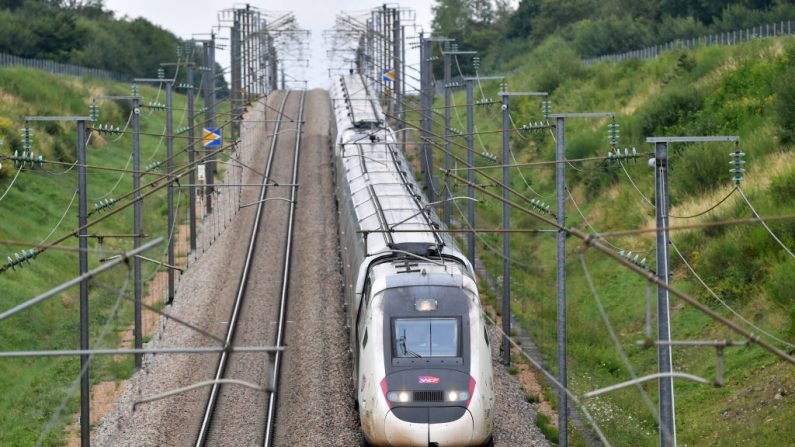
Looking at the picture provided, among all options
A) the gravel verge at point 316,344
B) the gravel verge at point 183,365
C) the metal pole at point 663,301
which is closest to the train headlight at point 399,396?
the gravel verge at point 316,344

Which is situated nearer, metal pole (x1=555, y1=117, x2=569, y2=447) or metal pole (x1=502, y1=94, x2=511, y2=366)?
metal pole (x1=555, y1=117, x2=569, y2=447)

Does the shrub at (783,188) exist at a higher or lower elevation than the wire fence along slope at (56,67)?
lower

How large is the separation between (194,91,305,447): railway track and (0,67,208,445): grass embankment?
2.89 meters

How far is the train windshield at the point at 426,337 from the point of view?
19953 millimetres

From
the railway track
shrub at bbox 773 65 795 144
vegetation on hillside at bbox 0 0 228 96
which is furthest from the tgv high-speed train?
vegetation on hillside at bbox 0 0 228 96

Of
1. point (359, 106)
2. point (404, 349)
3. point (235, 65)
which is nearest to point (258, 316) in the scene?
point (404, 349)

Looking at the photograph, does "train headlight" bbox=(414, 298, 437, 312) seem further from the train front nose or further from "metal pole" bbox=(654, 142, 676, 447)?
"metal pole" bbox=(654, 142, 676, 447)

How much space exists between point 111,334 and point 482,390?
14231 millimetres

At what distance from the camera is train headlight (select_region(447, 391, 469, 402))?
63.4 feet

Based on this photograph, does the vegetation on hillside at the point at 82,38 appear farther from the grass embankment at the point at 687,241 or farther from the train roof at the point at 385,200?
the train roof at the point at 385,200

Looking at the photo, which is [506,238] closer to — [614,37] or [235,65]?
[235,65]

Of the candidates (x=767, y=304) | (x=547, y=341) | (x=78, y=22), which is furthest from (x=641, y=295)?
(x=78, y=22)

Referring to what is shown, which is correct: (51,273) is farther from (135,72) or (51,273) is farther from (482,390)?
(135,72)

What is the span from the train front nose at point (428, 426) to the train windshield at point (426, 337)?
42.5 inches
